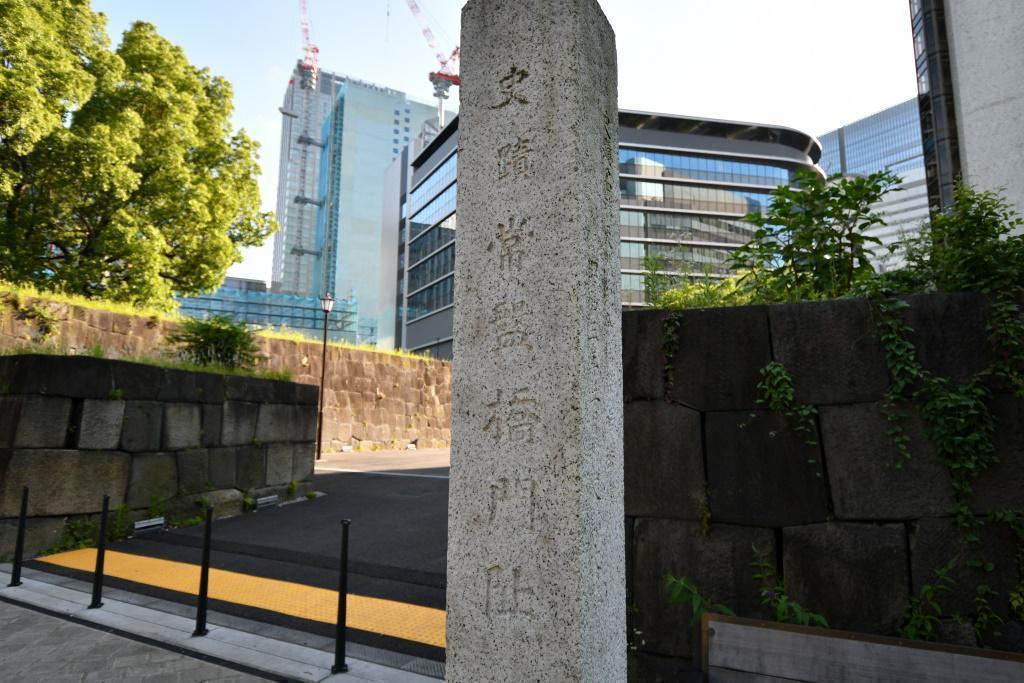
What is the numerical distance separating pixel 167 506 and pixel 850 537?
900cm

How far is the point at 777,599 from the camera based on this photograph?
11.5ft

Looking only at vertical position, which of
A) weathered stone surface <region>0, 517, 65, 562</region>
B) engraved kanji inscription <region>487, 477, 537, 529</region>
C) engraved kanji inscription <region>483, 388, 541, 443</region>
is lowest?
weathered stone surface <region>0, 517, 65, 562</region>

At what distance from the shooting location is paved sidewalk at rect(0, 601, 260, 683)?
405 centimetres

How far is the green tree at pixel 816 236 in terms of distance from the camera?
4.19 meters

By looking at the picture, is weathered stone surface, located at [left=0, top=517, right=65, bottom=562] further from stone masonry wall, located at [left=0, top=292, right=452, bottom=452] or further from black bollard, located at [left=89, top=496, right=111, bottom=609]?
stone masonry wall, located at [left=0, top=292, right=452, bottom=452]

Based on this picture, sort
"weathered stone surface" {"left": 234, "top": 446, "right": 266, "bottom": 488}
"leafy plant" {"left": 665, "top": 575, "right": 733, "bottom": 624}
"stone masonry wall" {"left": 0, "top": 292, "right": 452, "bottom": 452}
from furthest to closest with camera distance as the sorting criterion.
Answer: "stone masonry wall" {"left": 0, "top": 292, "right": 452, "bottom": 452} < "weathered stone surface" {"left": 234, "top": 446, "right": 266, "bottom": 488} < "leafy plant" {"left": 665, "top": 575, "right": 733, "bottom": 624}

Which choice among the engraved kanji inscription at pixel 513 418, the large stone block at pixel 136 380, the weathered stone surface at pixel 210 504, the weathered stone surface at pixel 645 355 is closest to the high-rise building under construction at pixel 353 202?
the weathered stone surface at pixel 210 504

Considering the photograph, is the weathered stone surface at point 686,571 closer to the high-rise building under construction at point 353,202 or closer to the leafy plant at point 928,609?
the leafy plant at point 928,609

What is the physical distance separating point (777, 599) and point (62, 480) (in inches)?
329

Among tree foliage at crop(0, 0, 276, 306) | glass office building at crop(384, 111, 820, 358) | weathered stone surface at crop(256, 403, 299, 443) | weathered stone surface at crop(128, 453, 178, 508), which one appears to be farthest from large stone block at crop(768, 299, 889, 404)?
glass office building at crop(384, 111, 820, 358)

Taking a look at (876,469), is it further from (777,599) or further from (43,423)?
(43,423)

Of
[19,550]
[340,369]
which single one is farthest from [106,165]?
[19,550]

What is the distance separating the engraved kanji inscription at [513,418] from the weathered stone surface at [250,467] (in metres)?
8.88

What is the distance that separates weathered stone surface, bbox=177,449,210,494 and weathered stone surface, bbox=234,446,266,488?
63cm
